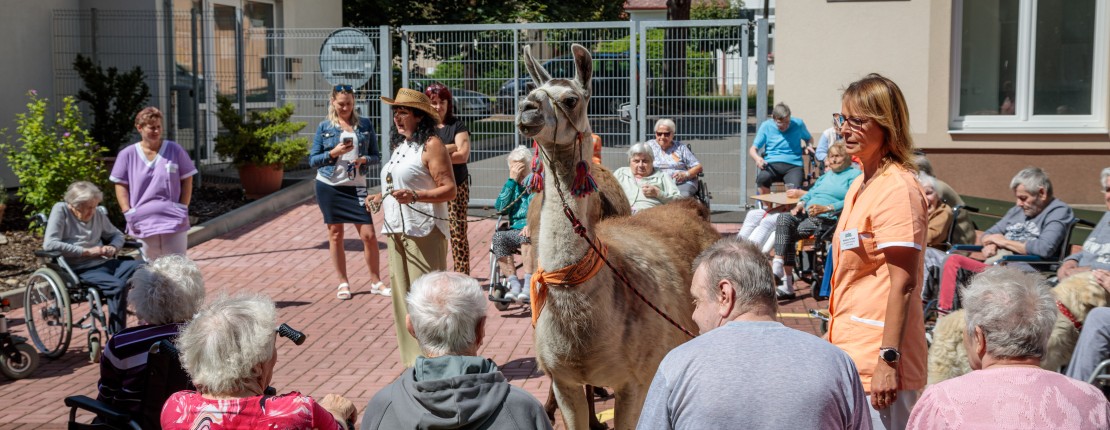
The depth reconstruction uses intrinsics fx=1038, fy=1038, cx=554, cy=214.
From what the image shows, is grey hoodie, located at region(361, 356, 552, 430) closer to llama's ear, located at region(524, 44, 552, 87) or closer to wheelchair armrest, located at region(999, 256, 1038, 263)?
llama's ear, located at region(524, 44, 552, 87)

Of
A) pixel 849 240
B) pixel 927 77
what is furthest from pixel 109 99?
pixel 849 240

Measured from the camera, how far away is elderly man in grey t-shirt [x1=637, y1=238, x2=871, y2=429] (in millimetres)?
2602

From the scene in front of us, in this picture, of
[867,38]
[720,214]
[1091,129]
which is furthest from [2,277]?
[1091,129]

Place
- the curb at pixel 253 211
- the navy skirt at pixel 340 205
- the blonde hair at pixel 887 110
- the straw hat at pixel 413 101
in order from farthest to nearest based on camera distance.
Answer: the curb at pixel 253 211 < the navy skirt at pixel 340 205 < the straw hat at pixel 413 101 < the blonde hair at pixel 887 110

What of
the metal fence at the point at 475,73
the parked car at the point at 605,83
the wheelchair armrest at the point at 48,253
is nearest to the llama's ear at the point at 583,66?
the wheelchair armrest at the point at 48,253

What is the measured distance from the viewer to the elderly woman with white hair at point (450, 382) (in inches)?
114

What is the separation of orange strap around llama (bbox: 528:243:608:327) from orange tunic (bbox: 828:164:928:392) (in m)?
1.24

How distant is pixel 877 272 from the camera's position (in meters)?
3.64

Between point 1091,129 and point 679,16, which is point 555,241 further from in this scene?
point 679,16

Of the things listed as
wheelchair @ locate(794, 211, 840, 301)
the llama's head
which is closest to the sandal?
wheelchair @ locate(794, 211, 840, 301)

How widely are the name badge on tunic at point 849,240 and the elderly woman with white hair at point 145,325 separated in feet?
8.70

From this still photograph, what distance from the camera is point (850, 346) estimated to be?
3.70 meters

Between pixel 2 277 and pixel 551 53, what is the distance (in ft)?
24.5

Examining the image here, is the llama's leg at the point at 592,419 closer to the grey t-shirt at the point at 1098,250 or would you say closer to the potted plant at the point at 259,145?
the grey t-shirt at the point at 1098,250
